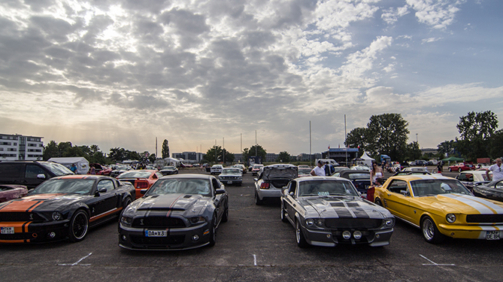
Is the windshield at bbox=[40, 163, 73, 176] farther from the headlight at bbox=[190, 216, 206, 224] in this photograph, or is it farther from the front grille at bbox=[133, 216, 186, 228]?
the headlight at bbox=[190, 216, 206, 224]

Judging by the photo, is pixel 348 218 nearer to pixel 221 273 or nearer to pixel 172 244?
pixel 221 273

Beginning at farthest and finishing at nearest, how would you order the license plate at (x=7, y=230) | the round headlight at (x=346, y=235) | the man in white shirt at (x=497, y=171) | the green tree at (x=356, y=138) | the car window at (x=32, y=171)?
the green tree at (x=356, y=138), the man in white shirt at (x=497, y=171), the car window at (x=32, y=171), the license plate at (x=7, y=230), the round headlight at (x=346, y=235)

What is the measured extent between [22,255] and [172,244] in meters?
2.69

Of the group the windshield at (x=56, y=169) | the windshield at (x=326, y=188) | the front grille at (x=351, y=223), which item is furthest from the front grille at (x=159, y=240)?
the windshield at (x=56, y=169)

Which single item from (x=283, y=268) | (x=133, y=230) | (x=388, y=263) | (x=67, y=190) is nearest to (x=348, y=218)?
(x=388, y=263)

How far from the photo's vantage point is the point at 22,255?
16.5 feet

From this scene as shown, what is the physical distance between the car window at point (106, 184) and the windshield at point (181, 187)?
5.78 feet

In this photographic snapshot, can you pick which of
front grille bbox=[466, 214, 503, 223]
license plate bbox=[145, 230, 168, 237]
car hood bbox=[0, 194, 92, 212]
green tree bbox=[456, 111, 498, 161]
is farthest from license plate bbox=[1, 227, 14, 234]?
green tree bbox=[456, 111, 498, 161]

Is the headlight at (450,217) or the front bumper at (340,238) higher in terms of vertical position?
the headlight at (450,217)

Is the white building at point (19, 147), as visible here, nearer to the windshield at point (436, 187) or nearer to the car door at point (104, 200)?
the car door at point (104, 200)

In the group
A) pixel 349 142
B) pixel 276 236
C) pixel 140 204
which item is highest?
pixel 349 142

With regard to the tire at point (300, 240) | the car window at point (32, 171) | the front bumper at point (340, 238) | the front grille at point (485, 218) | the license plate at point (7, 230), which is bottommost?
the tire at point (300, 240)

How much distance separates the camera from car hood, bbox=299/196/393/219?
→ 504cm

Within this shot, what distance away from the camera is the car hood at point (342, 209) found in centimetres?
504
